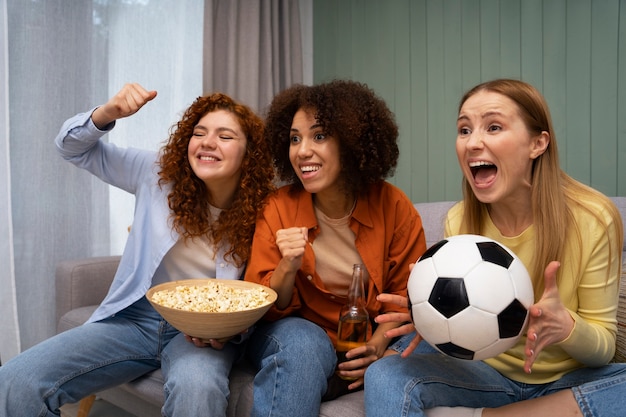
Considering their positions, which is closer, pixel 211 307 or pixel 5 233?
pixel 211 307

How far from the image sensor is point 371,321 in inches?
63.9

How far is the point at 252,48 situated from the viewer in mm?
3410

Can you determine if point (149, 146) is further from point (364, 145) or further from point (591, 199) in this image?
point (591, 199)

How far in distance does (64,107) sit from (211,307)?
6.28 feet

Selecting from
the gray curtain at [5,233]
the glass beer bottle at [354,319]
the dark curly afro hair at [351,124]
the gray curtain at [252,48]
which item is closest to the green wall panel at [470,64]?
the gray curtain at [252,48]

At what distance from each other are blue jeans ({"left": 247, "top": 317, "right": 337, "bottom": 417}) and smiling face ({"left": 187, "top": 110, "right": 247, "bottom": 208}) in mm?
562

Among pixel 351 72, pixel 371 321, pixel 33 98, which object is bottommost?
pixel 371 321

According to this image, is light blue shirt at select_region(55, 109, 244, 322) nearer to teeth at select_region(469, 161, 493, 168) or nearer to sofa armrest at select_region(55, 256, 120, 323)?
sofa armrest at select_region(55, 256, 120, 323)

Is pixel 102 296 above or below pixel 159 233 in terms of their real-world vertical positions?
below

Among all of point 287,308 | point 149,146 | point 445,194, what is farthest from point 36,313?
point 445,194

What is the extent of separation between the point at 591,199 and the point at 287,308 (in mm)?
887

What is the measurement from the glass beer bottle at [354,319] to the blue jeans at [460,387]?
208 mm

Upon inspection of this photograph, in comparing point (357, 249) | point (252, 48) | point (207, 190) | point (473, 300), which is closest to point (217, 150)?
point (207, 190)

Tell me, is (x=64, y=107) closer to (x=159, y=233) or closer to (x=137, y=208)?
(x=137, y=208)
